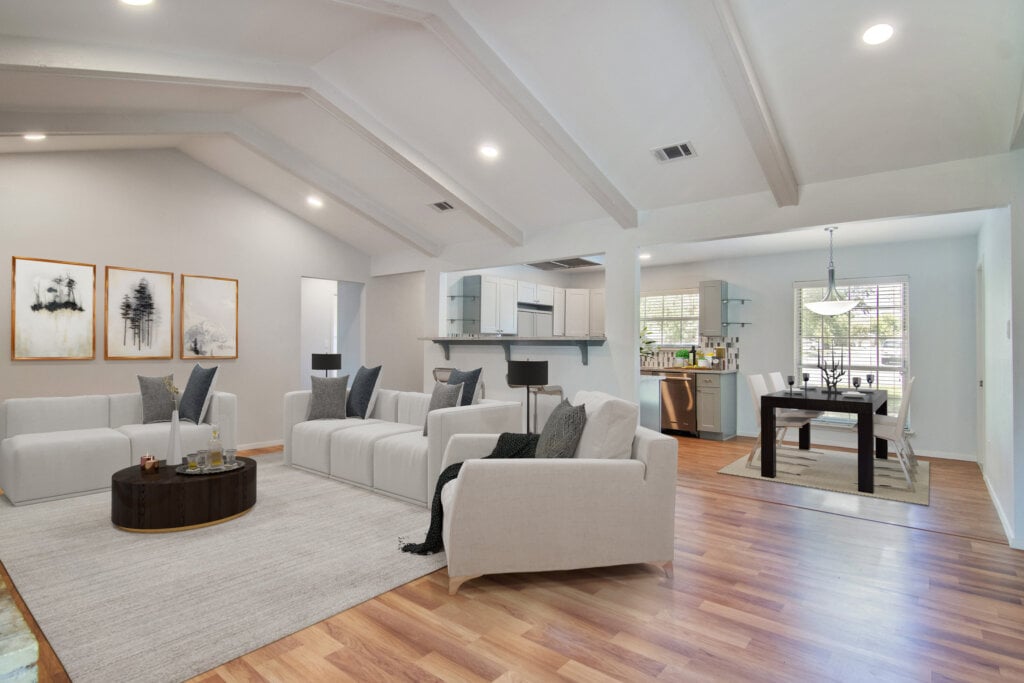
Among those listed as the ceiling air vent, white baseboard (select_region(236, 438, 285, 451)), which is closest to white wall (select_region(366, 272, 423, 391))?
white baseboard (select_region(236, 438, 285, 451))

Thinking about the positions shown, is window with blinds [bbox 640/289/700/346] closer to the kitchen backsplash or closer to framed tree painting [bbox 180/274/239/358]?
the kitchen backsplash

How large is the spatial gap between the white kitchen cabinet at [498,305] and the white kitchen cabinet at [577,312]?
56.0 inches

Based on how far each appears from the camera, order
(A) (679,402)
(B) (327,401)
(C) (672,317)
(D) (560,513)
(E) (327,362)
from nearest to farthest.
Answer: (D) (560,513), (B) (327,401), (E) (327,362), (A) (679,402), (C) (672,317)

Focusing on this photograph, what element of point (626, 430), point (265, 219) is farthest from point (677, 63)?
point (265, 219)

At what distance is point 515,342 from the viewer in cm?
609

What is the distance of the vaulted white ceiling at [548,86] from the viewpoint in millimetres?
2994

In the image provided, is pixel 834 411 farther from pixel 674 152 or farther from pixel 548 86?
pixel 548 86

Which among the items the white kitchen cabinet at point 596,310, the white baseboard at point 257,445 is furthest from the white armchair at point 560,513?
the white kitchen cabinet at point 596,310

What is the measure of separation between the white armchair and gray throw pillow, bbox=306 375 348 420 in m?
2.80

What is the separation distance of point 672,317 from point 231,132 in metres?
6.12

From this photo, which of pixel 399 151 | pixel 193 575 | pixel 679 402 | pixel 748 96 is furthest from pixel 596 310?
pixel 193 575

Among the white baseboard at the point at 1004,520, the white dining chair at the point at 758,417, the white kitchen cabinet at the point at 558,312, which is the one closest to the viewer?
the white baseboard at the point at 1004,520

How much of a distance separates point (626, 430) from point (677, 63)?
225cm

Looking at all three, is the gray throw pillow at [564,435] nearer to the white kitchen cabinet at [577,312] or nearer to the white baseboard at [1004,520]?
the white baseboard at [1004,520]
